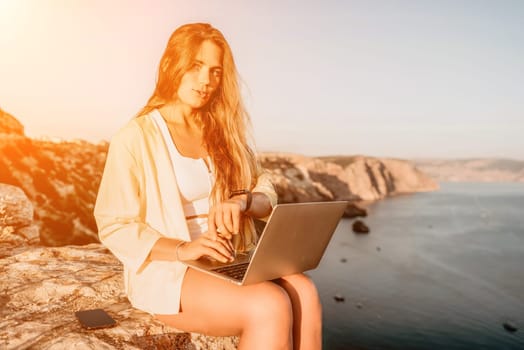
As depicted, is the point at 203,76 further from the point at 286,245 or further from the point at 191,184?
the point at 286,245

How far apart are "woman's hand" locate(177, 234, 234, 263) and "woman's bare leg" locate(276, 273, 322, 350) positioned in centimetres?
37

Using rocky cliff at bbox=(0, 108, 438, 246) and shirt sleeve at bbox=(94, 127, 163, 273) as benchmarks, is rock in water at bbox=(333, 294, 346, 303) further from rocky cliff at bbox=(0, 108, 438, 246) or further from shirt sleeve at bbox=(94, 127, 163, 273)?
shirt sleeve at bbox=(94, 127, 163, 273)

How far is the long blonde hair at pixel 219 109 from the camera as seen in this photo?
85.3 inches

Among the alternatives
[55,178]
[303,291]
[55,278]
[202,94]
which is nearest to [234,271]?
[303,291]

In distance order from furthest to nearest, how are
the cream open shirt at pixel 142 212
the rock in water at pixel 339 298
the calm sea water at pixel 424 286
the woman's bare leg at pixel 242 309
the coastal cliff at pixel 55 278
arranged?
the rock in water at pixel 339 298 < the calm sea water at pixel 424 286 < the coastal cliff at pixel 55 278 < the cream open shirt at pixel 142 212 < the woman's bare leg at pixel 242 309

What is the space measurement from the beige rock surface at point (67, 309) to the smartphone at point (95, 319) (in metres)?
0.02

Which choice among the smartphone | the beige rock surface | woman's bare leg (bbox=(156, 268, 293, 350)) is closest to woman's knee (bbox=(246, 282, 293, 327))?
woman's bare leg (bbox=(156, 268, 293, 350))

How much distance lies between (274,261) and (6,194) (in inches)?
142

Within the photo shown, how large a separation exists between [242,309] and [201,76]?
4.00 feet

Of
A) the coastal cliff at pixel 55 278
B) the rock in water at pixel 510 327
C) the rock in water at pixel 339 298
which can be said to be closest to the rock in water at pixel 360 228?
the rock in water at pixel 339 298

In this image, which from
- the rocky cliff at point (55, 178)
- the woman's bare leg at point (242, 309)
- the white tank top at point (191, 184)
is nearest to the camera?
the woman's bare leg at point (242, 309)

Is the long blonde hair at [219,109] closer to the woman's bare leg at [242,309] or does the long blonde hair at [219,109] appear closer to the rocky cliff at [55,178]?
the woman's bare leg at [242,309]

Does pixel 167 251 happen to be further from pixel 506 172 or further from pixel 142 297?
pixel 506 172

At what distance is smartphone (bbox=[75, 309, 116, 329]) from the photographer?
196 centimetres
